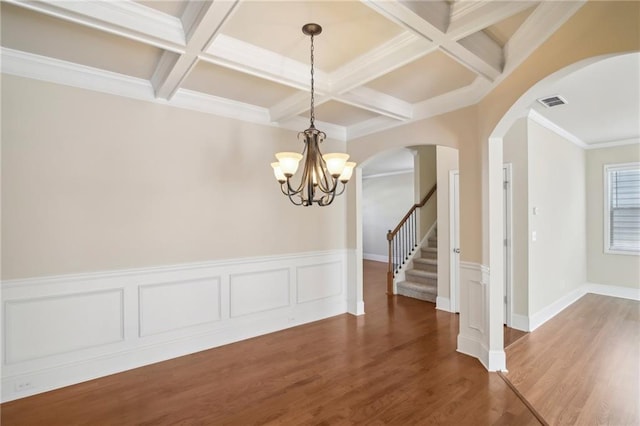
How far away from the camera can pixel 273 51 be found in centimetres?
257

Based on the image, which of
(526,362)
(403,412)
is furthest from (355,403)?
(526,362)

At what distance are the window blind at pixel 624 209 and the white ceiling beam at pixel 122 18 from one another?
284 inches

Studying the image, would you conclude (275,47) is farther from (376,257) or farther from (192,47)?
(376,257)

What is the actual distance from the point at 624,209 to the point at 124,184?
25.4 feet

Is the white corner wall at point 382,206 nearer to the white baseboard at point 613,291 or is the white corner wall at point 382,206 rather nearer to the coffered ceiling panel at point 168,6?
the white baseboard at point 613,291

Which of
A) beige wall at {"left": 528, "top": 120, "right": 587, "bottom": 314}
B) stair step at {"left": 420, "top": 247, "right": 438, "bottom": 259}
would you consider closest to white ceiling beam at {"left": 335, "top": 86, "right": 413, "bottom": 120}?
beige wall at {"left": 528, "top": 120, "right": 587, "bottom": 314}

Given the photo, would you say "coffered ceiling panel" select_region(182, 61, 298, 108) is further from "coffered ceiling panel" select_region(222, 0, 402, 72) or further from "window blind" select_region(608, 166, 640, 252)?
"window blind" select_region(608, 166, 640, 252)

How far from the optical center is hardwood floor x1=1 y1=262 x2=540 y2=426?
2.31m

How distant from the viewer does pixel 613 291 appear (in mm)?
A: 5582

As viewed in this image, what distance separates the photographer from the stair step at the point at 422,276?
5.63m

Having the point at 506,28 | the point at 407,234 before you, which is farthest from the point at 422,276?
the point at 506,28

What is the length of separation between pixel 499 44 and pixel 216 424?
3640mm

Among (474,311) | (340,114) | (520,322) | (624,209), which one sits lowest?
(520,322)

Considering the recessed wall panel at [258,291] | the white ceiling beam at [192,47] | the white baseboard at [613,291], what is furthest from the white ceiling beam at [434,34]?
the white baseboard at [613,291]
